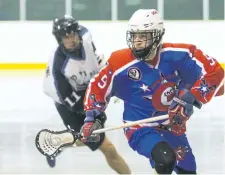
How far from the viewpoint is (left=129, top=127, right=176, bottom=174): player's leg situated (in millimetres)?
2887

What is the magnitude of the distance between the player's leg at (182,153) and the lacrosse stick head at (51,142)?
0.55 metres

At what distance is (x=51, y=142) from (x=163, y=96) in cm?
65

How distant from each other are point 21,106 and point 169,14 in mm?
4500

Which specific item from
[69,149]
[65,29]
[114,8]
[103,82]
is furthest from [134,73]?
[114,8]

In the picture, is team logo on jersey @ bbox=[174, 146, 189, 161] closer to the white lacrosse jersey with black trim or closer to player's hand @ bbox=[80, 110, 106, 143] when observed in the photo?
player's hand @ bbox=[80, 110, 106, 143]

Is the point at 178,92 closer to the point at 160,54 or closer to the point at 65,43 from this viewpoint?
the point at 160,54

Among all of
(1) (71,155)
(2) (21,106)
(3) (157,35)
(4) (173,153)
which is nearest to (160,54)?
(3) (157,35)

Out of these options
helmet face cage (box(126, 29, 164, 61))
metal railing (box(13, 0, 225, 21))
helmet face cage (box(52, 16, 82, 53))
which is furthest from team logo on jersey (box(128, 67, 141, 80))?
metal railing (box(13, 0, 225, 21))

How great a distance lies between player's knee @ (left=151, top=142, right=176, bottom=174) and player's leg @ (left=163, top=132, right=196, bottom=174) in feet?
0.55

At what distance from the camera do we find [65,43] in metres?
3.88

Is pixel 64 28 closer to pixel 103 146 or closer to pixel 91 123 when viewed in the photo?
pixel 103 146

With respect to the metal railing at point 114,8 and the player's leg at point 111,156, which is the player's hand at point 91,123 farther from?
the metal railing at point 114,8

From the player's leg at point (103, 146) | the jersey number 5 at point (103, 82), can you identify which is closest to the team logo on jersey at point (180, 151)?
the jersey number 5 at point (103, 82)

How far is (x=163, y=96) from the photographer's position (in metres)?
3.12
